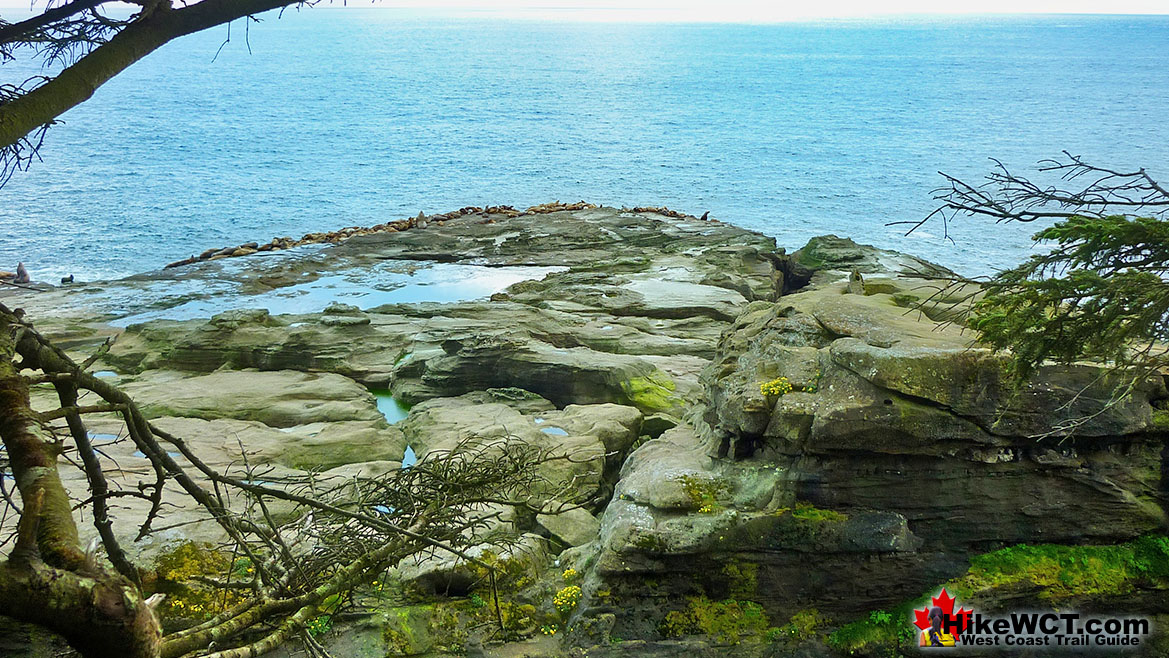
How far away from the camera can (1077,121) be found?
79.2m

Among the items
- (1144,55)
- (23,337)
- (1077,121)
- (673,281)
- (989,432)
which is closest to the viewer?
(23,337)

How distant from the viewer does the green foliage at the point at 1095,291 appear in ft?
26.6

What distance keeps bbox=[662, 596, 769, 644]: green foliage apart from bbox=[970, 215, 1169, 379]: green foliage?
4203 mm

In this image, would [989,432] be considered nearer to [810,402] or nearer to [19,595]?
[810,402]

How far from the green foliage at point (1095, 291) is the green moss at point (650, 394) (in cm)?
821

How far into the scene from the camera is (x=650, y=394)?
56.4 feet

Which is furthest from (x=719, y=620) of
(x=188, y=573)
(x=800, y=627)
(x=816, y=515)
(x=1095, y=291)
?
(x=188, y=573)

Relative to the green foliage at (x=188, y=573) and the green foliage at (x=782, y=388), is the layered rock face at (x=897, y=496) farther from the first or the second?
the green foliage at (x=188, y=573)

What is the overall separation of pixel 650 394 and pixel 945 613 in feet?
25.6

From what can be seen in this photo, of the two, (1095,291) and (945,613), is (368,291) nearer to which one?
(945,613)

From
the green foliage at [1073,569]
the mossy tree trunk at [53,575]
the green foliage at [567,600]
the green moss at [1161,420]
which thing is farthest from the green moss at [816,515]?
the mossy tree trunk at [53,575]

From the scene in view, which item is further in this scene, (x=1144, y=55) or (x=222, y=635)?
(x=1144, y=55)

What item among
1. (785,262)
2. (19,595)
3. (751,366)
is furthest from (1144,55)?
(19,595)

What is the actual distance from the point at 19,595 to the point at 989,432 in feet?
32.7
